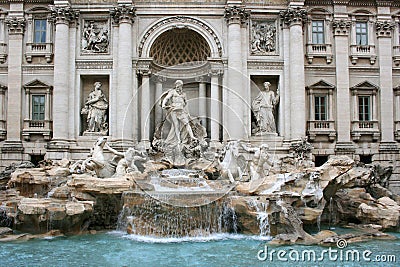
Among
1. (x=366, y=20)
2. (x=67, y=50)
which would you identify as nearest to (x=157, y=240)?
(x=67, y=50)

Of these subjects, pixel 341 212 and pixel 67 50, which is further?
pixel 67 50

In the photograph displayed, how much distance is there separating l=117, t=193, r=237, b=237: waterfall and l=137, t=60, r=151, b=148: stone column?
736cm

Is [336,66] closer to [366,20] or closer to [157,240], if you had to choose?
[366,20]

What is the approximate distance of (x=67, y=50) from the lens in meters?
23.0

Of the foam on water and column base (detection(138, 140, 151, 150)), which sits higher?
column base (detection(138, 140, 151, 150))

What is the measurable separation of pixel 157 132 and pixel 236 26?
281 inches

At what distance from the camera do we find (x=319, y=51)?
24172 mm

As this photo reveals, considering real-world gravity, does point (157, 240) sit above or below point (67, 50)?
below

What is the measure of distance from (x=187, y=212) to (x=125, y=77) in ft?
32.4

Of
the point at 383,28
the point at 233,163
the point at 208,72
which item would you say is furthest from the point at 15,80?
the point at 383,28

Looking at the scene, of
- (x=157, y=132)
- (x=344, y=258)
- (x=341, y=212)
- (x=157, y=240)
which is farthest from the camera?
(x=157, y=132)

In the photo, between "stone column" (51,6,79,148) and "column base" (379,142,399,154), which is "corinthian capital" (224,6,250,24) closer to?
"stone column" (51,6,79,148)

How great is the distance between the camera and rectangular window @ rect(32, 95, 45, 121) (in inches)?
931

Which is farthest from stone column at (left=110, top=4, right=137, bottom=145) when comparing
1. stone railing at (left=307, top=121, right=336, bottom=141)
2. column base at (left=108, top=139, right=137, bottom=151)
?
stone railing at (left=307, top=121, right=336, bottom=141)
